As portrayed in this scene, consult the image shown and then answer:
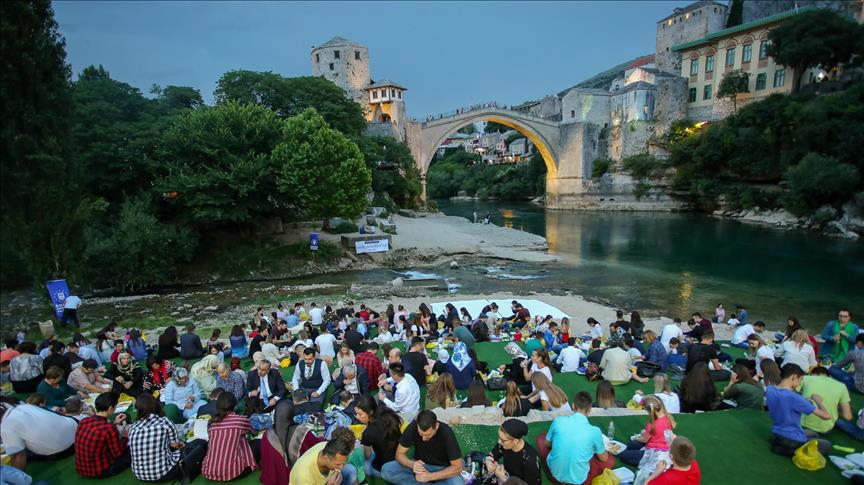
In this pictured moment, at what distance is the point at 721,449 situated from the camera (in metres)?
4.54

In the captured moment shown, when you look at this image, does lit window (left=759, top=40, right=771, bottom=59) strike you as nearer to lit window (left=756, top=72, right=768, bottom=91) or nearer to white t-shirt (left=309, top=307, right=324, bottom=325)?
lit window (left=756, top=72, right=768, bottom=91)

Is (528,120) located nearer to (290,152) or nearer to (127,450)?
(290,152)

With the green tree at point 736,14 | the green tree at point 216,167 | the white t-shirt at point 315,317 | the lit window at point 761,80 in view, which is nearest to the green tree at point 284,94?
the green tree at point 216,167

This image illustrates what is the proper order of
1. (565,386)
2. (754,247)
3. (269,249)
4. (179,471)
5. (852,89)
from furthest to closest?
1. (852,89)
2. (754,247)
3. (269,249)
4. (565,386)
5. (179,471)

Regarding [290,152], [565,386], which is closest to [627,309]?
[565,386]

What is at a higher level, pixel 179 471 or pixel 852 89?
pixel 852 89

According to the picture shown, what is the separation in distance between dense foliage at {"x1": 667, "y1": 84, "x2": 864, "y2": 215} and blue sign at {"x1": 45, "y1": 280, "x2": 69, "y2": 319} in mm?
39502

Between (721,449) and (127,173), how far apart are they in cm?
2311

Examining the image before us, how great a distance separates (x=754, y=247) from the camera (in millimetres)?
25641

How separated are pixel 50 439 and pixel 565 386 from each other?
6.44m

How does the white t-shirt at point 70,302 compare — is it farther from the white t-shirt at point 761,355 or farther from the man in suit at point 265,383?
the white t-shirt at point 761,355

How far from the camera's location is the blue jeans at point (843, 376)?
6.07m

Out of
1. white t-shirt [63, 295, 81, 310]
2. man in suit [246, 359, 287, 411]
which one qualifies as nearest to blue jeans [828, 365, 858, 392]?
man in suit [246, 359, 287, 411]

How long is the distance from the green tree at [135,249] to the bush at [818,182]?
37.6m
